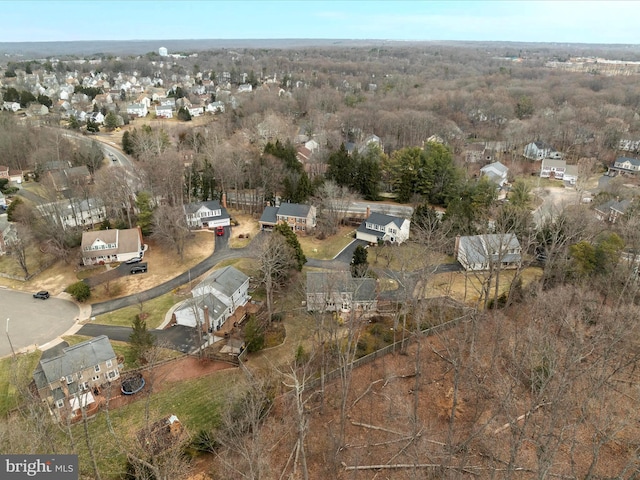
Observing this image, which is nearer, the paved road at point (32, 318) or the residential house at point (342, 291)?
the residential house at point (342, 291)

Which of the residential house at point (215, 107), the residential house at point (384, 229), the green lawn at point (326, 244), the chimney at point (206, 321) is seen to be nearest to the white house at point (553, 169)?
the residential house at point (384, 229)

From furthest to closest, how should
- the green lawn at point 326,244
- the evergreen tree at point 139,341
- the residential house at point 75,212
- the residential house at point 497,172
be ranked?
the residential house at point 497,172 < the residential house at point 75,212 < the green lawn at point 326,244 < the evergreen tree at point 139,341

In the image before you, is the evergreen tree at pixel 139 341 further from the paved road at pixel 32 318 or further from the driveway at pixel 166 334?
the paved road at pixel 32 318

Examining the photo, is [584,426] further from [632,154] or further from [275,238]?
[632,154]

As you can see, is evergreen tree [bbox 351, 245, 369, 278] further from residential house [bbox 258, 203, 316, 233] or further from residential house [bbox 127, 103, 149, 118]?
residential house [bbox 127, 103, 149, 118]

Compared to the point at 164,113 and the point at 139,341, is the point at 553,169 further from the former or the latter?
the point at 164,113

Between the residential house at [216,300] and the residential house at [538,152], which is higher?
the residential house at [538,152]
